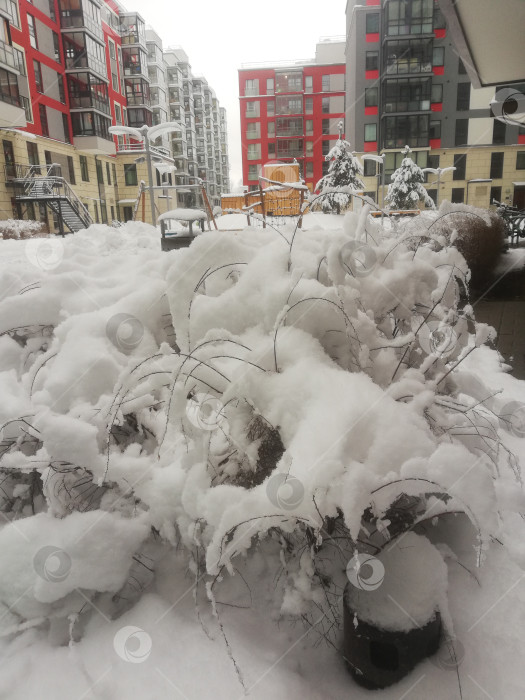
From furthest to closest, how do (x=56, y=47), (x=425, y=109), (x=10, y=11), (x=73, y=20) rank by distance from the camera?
(x=425, y=109), (x=73, y=20), (x=56, y=47), (x=10, y=11)

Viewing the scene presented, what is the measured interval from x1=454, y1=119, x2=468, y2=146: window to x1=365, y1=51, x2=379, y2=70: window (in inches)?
311

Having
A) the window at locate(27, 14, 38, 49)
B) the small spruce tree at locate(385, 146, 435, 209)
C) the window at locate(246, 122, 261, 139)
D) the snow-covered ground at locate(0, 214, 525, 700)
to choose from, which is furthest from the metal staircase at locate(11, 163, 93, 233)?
the window at locate(246, 122, 261, 139)

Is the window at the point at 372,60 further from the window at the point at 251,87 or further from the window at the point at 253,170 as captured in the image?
the window at the point at 251,87

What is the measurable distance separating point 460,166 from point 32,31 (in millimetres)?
30935

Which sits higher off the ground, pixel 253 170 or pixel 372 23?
pixel 372 23

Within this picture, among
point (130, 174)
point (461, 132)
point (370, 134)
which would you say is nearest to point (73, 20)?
point (130, 174)

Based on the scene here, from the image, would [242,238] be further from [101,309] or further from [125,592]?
[125,592]

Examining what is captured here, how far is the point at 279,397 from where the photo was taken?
4.58ft

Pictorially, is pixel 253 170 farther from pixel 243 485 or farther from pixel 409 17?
pixel 243 485

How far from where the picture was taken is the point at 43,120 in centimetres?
2794

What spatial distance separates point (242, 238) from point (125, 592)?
1629 mm

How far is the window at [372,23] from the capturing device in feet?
118

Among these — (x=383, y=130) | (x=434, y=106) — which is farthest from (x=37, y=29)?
(x=434, y=106)

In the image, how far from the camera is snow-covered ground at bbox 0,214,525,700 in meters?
1.24
